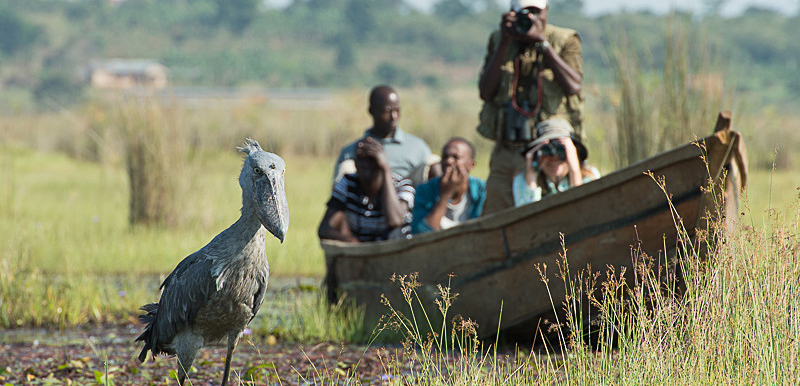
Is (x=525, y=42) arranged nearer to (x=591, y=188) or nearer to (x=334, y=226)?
(x=591, y=188)

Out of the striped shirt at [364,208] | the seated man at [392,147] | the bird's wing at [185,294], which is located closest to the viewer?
the bird's wing at [185,294]

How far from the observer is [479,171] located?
16938mm

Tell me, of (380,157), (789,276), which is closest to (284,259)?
(380,157)

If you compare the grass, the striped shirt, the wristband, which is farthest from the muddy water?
the wristband

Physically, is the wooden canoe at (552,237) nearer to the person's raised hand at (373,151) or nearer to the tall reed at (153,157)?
the person's raised hand at (373,151)

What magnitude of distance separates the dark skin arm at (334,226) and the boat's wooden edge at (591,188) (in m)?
0.54

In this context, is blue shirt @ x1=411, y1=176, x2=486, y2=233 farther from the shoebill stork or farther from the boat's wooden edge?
the shoebill stork

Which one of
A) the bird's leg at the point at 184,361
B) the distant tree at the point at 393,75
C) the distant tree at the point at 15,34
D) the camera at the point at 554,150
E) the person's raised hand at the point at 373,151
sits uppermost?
the distant tree at the point at 15,34

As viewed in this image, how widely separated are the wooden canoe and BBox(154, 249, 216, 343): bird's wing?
1641 mm

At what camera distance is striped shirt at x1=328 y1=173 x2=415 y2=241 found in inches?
243

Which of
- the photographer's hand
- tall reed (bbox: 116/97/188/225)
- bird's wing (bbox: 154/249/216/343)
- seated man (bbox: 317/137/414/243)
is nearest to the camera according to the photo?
bird's wing (bbox: 154/249/216/343)

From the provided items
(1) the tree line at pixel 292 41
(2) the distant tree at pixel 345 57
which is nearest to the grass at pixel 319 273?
(1) the tree line at pixel 292 41

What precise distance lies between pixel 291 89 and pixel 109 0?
199 feet

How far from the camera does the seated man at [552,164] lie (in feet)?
17.1
